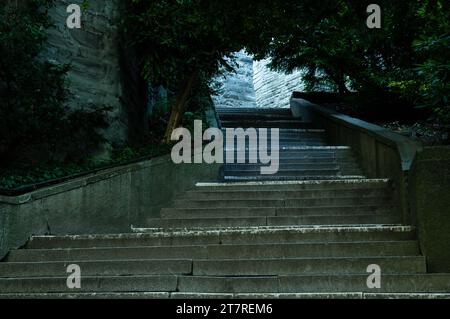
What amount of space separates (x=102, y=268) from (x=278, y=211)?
257 cm

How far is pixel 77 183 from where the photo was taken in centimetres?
580

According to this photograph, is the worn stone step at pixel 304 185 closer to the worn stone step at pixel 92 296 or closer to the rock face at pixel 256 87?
the worn stone step at pixel 92 296

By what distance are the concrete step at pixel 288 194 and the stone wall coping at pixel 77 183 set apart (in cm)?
100

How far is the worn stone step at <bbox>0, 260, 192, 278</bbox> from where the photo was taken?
4.60 meters

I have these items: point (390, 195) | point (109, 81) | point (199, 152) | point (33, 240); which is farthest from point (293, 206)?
point (109, 81)

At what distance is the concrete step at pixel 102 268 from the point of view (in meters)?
4.60

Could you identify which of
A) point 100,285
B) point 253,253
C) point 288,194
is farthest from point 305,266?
point 288,194

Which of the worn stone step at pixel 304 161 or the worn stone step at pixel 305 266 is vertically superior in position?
the worn stone step at pixel 304 161

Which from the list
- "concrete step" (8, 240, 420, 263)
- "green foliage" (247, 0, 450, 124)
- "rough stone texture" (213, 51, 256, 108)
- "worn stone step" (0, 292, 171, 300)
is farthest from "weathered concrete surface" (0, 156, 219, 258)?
"rough stone texture" (213, 51, 256, 108)

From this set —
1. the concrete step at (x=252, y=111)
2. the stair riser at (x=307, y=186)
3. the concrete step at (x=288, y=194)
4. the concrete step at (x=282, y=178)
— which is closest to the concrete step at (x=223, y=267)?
the concrete step at (x=288, y=194)

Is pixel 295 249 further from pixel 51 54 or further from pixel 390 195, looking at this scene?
pixel 51 54

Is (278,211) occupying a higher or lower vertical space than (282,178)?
lower

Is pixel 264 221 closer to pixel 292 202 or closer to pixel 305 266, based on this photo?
pixel 292 202

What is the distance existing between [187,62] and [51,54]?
2337 mm
